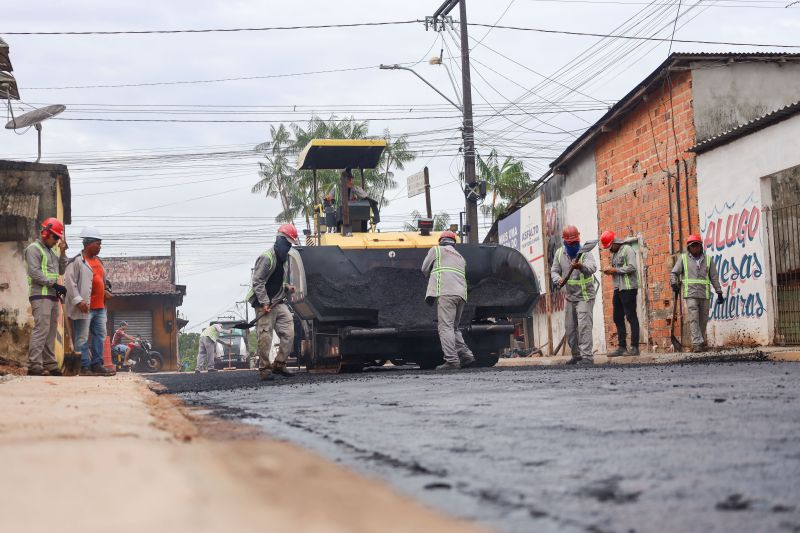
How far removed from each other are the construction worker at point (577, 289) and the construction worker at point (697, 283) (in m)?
1.61

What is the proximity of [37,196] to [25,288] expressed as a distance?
1.57m

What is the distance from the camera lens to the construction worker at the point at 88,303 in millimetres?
12482

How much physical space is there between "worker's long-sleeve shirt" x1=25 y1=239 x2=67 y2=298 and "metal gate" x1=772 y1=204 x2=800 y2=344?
9.90 metres

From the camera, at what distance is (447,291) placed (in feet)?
40.7

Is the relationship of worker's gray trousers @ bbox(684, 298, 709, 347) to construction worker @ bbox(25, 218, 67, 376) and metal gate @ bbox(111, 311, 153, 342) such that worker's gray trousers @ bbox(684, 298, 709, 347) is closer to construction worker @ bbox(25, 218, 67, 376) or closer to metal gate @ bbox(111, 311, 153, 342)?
construction worker @ bbox(25, 218, 67, 376)

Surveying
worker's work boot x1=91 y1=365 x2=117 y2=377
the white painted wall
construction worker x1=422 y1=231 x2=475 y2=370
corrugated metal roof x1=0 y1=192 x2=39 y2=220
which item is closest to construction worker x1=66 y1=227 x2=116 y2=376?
worker's work boot x1=91 y1=365 x2=117 y2=377

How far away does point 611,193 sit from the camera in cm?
2069

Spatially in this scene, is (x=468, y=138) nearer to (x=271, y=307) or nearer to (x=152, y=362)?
(x=271, y=307)

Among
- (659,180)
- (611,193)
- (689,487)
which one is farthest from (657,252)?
(689,487)

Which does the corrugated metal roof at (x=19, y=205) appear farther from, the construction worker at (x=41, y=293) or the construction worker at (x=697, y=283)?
the construction worker at (x=697, y=283)

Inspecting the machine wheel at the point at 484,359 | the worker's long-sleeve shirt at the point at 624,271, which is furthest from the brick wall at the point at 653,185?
the machine wheel at the point at 484,359

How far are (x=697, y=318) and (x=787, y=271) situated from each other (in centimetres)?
146

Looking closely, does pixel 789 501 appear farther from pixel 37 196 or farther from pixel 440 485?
pixel 37 196

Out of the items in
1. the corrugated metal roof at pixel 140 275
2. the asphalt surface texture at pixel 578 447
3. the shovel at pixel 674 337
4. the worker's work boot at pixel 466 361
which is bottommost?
the asphalt surface texture at pixel 578 447
